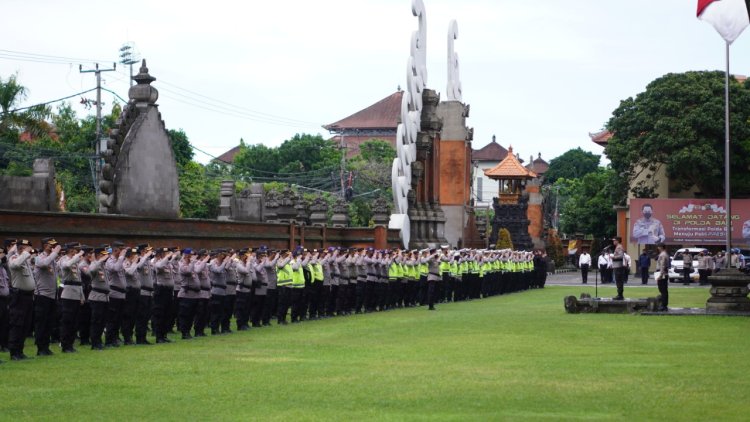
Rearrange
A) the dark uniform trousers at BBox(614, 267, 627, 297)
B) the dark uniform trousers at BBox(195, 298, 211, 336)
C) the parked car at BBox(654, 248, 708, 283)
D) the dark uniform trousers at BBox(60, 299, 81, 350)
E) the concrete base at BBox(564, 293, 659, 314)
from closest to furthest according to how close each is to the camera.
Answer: the dark uniform trousers at BBox(60, 299, 81, 350) → the dark uniform trousers at BBox(195, 298, 211, 336) → the concrete base at BBox(564, 293, 659, 314) → the dark uniform trousers at BBox(614, 267, 627, 297) → the parked car at BBox(654, 248, 708, 283)

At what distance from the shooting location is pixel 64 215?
2431 cm

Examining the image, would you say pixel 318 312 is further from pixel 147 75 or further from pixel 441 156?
pixel 441 156

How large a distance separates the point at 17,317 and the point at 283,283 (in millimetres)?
10110

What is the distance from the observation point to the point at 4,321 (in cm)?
1969

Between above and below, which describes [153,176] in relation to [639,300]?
above

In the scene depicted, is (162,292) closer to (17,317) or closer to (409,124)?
(17,317)

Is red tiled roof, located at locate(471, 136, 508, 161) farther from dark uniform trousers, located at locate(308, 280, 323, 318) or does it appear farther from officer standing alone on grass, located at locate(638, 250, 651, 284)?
dark uniform trousers, located at locate(308, 280, 323, 318)

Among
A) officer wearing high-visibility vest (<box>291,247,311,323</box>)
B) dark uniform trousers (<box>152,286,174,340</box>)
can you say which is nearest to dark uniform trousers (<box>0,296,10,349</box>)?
dark uniform trousers (<box>152,286,174,340</box>)

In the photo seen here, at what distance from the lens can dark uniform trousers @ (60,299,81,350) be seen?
20.0 meters

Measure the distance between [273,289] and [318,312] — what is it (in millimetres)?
2708

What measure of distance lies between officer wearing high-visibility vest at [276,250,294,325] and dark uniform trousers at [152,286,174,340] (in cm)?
513

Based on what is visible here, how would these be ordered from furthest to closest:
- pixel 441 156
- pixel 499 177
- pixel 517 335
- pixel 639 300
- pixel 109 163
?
pixel 499 177 < pixel 441 156 < pixel 639 300 < pixel 109 163 < pixel 517 335

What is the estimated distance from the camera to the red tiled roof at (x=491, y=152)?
160500 mm

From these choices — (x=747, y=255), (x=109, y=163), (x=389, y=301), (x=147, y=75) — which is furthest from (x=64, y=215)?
(x=747, y=255)
